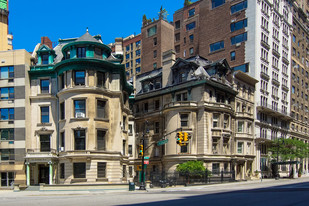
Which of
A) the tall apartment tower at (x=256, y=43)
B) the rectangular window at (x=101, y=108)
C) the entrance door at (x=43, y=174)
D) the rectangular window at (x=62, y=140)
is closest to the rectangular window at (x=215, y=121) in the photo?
the tall apartment tower at (x=256, y=43)

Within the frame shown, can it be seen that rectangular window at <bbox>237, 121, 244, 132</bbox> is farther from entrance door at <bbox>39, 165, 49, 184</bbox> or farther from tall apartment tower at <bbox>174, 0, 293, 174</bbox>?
entrance door at <bbox>39, 165, 49, 184</bbox>

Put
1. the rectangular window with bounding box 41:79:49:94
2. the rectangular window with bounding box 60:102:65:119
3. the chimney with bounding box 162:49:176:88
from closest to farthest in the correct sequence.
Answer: the rectangular window with bounding box 60:102:65:119, the rectangular window with bounding box 41:79:49:94, the chimney with bounding box 162:49:176:88

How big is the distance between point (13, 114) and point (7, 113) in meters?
0.78

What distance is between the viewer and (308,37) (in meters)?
92.0

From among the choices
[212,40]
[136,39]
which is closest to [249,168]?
[212,40]

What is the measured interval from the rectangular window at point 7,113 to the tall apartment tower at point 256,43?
40294 mm

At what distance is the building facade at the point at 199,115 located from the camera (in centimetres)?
4897

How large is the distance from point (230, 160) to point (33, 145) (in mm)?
28283

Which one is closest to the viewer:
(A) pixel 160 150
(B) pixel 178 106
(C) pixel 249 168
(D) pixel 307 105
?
(B) pixel 178 106

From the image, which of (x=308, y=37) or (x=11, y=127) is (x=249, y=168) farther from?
(x=308, y=37)

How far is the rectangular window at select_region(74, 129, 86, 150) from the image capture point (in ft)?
122

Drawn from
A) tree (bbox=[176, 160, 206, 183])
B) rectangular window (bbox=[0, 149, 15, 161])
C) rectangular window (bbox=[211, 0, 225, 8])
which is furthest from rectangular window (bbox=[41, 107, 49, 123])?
rectangular window (bbox=[211, 0, 225, 8])

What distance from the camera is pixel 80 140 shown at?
37438 mm

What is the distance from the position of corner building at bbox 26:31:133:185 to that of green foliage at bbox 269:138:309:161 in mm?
35967
